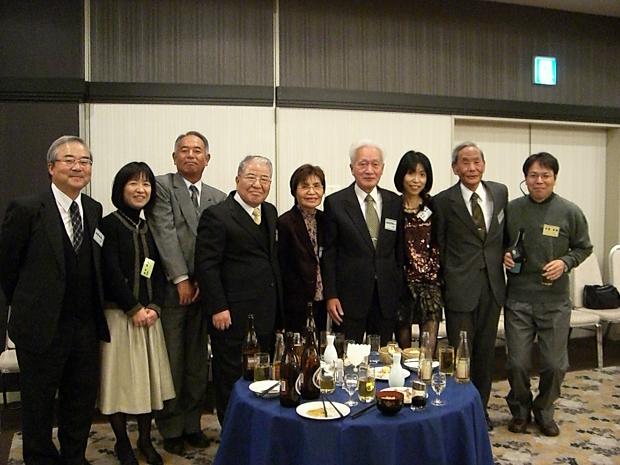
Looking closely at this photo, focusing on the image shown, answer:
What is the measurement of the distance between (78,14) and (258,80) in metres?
1.38

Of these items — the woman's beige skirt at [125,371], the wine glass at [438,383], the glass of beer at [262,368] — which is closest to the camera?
the wine glass at [438,383]

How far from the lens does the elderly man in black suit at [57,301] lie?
254 cm

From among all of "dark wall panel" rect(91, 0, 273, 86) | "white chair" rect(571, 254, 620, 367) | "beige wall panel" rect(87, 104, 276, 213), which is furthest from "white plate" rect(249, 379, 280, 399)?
"white chair" rect(571, 254, 620, 367)

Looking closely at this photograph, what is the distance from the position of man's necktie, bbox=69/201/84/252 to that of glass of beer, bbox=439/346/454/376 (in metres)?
1.71

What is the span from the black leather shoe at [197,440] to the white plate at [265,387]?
1.12 m

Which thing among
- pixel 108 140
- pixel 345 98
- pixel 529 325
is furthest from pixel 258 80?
pixel 529 325

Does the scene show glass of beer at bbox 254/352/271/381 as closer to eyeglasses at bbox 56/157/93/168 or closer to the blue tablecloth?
the blue tablecloth

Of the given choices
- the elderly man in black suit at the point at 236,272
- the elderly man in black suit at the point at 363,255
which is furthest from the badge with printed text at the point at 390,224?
the elderly man in black suit at the point at 236,272

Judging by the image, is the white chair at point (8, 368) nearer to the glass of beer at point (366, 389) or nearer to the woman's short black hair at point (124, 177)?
the woman's short black hair at point (124, 177)

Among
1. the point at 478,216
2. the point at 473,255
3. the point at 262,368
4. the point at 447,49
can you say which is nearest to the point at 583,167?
the point at 447,49

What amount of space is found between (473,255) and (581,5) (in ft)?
10.9

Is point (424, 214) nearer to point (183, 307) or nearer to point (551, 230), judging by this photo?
point (551, 230)

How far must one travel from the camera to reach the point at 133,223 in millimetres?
2861

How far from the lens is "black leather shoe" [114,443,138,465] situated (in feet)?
9.38
